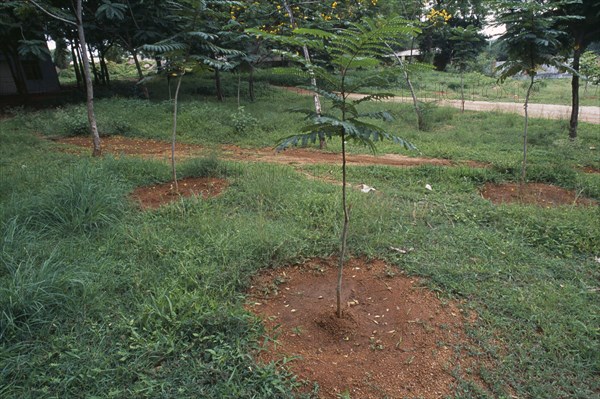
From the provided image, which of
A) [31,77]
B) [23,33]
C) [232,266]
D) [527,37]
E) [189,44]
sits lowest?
[232,266]

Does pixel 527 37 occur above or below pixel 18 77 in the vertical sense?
below

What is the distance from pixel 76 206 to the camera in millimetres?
4117

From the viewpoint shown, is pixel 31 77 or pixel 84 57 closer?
pixel 84 57

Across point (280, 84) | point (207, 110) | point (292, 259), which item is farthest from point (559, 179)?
point (280, 84)

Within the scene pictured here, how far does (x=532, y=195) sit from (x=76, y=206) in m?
6.34

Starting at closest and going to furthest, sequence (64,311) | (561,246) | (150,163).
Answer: (64,311)
(561,246)
(150,163)

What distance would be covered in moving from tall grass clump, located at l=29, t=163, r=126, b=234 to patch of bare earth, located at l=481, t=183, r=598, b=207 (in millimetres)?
5268

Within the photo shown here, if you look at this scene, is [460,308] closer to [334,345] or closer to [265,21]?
[334,345]

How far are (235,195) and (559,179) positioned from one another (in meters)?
A: 5.51

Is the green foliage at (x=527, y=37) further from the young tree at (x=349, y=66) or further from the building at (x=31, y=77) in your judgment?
the building at (x=31, y=77)

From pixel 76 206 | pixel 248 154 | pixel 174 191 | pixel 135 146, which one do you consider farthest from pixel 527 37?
pixel 135 146

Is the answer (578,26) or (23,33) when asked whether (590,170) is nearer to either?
(578,26)

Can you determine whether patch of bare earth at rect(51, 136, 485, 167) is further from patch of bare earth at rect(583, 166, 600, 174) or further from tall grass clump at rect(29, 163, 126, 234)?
tall grass clump at rect(29, 163, 126, 234)

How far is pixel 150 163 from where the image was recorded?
626 centimetres
